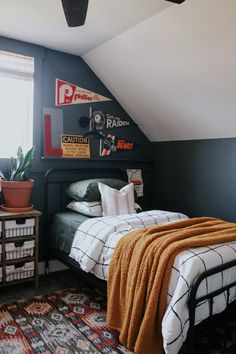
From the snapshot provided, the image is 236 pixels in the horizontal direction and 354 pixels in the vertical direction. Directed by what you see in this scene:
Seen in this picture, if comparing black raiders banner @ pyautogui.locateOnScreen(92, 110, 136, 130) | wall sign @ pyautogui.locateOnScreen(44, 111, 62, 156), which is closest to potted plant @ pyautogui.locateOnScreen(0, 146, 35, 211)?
wall sign @ pyautogui.locateOnScreen(44, 111, 62, 156)

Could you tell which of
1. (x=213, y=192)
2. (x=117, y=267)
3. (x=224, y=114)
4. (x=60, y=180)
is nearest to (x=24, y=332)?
(x=117, y=267)

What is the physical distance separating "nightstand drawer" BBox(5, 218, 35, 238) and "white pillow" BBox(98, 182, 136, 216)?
0.68 meters

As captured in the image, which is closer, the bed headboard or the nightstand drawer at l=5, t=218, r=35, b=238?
the nightstand drawer at l=5, t=218, r=35, b=238

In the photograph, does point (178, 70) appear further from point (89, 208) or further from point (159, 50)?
point (89, 208)

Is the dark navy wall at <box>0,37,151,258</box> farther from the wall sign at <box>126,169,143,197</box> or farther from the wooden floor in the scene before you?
the wooden floor

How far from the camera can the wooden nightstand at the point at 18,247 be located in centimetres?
258

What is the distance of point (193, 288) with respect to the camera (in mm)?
1608

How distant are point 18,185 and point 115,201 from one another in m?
0.92

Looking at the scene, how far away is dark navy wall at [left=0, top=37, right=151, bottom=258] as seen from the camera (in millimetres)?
3072

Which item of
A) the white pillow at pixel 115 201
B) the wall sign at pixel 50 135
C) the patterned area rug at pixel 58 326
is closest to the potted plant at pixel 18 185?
the wall sign at pixel 50 135

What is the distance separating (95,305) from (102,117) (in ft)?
6.78

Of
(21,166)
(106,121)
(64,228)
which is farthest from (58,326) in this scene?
(106,121)

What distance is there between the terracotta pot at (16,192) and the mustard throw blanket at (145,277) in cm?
115

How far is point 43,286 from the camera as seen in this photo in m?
2.86
